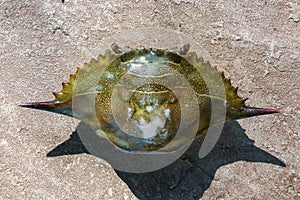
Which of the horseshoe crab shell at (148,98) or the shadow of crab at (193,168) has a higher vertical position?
the horseshoe crab shell at (148,98)

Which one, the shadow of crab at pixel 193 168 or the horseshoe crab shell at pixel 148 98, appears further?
the shadow of crab at pixel 193 168

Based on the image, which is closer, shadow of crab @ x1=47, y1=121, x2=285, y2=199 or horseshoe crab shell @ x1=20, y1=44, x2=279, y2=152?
horseshoe crab shell @ x1=20, y1=44, x2=279, y2=152

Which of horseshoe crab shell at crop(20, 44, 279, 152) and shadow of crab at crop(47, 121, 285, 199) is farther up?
horseshoe crab shell at crop(20, 44, 279, 152)

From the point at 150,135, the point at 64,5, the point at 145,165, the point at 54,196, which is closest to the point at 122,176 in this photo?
the point at 145,165

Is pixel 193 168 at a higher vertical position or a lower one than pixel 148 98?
lower

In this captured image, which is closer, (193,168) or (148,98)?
(148,98)
